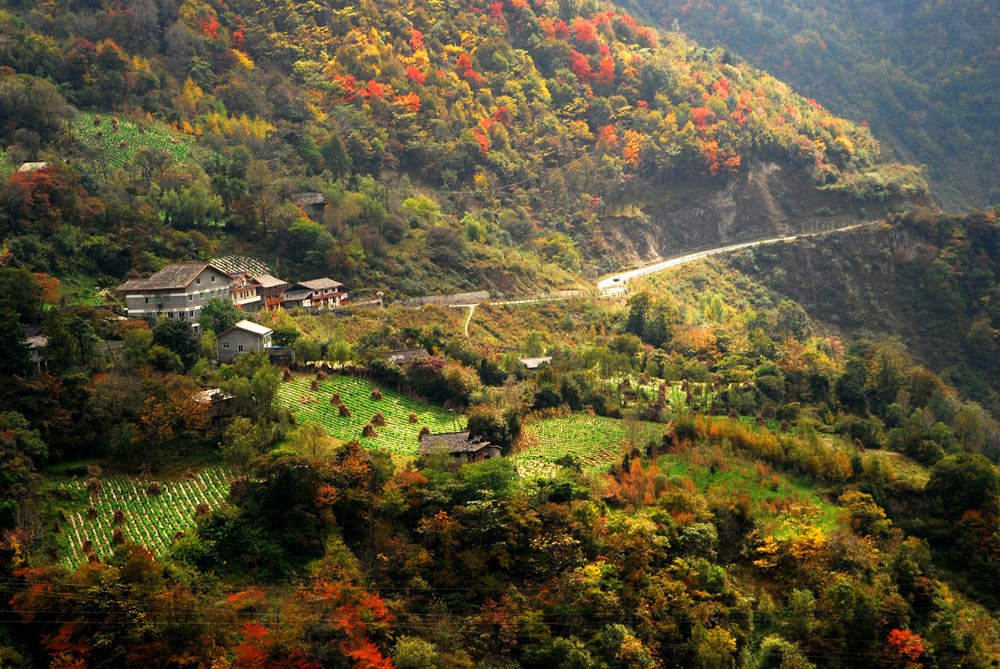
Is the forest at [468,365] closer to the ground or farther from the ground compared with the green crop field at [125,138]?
farther from the ground

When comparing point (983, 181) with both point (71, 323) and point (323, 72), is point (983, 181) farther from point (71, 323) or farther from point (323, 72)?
point (71, 323)

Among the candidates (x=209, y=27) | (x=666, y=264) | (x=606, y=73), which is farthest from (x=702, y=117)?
(x=209, y=27)

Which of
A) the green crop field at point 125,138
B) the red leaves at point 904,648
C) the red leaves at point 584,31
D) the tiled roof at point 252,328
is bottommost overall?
the green crop field at point 125,138

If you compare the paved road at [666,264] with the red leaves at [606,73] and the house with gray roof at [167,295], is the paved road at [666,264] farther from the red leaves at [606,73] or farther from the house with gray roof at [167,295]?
the house with gray roof at [167,295]

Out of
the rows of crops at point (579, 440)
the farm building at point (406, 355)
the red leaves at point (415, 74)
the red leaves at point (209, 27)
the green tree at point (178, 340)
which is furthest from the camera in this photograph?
the red leaves at point (415, 74)

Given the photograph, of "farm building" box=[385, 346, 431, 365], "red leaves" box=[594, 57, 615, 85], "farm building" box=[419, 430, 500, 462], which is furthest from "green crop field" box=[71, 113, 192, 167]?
"red leaves" box=[594, 57, 615, 85]

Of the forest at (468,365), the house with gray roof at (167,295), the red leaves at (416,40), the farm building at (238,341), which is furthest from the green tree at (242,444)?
the red leaves at (416,40)
